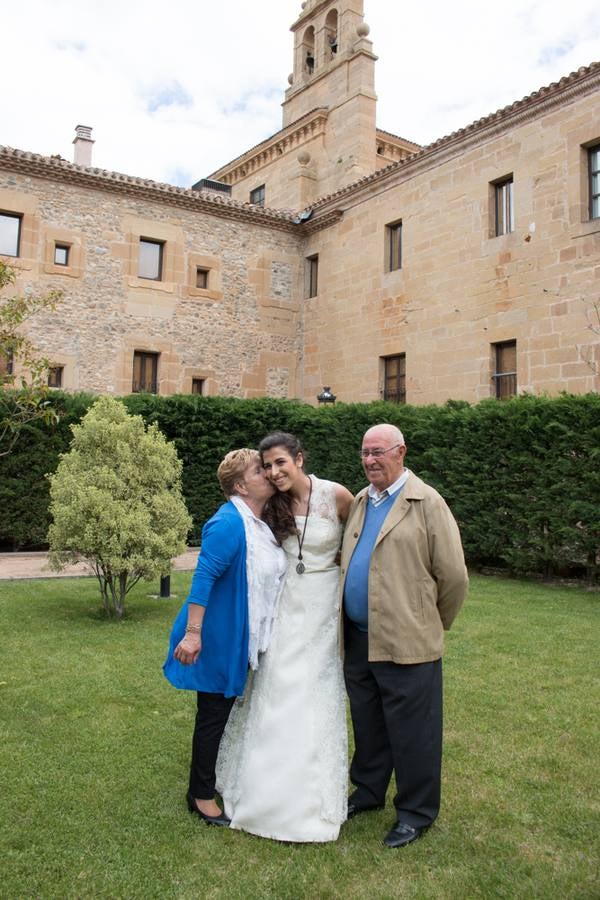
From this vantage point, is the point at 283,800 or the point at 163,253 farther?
the point at 163,253

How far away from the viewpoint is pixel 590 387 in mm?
13328

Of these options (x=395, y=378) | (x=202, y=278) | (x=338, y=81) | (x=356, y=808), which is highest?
(x=338, y=81)

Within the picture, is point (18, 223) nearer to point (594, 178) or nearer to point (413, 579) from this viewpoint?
point (594, 178)

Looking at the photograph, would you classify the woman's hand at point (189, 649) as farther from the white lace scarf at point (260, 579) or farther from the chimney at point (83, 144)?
the chimney at point (83, 144)

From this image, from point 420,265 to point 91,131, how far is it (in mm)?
11981

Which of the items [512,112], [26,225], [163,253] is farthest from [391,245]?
[26,225]

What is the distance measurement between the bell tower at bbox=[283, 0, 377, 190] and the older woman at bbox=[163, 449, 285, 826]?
2061 centimetres

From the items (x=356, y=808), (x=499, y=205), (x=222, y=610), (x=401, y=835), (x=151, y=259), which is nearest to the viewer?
(x=401, y=835)

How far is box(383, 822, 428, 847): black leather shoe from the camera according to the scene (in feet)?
10.2

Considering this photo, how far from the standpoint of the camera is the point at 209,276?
2003cm

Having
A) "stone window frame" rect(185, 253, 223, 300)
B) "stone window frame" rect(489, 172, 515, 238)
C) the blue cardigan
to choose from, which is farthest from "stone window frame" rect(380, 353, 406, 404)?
the blue cardigan

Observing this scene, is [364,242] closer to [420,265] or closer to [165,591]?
[420,265]

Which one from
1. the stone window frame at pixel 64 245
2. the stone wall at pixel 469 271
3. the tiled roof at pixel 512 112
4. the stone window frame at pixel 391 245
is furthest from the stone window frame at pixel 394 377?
the stone window frame at pixel 64 245

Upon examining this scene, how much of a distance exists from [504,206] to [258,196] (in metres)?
12.9
